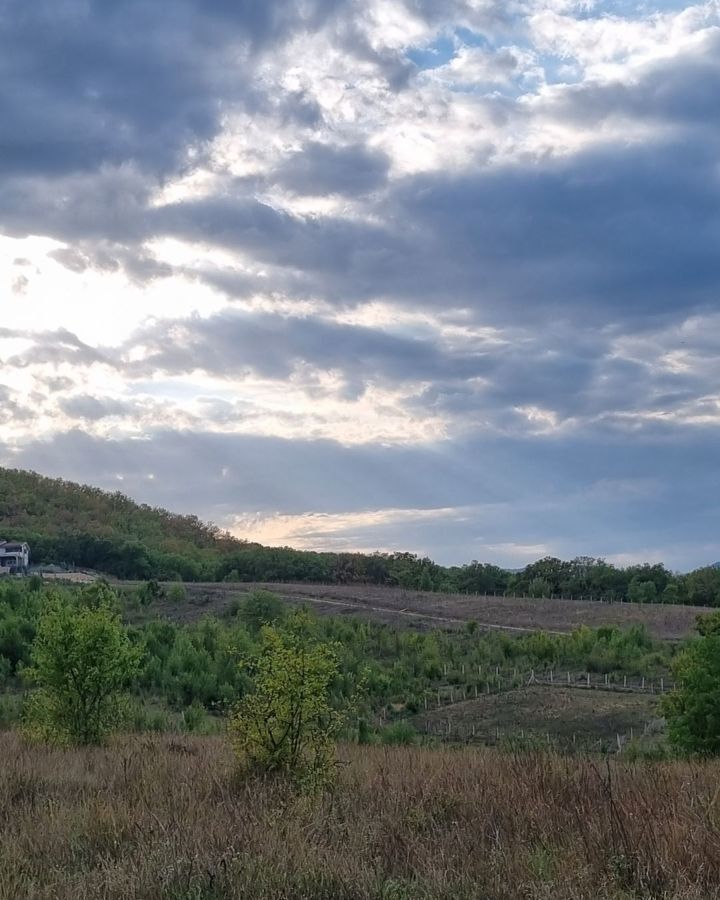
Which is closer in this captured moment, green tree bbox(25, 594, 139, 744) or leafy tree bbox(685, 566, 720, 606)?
green tree bbox(25, 594, 139, 744)

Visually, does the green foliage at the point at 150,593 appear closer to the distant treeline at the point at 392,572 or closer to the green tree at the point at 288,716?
the distant treeline at the point at 392,572

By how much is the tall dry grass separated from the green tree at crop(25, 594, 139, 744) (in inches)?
258

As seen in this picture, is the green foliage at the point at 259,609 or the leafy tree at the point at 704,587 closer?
the green foliage at the point at 259,609

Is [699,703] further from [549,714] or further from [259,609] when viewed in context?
[259,609]

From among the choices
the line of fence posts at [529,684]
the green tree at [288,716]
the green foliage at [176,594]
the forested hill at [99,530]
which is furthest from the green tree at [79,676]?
the forested hill at [99,530]

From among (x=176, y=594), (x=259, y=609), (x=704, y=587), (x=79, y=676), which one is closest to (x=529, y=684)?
(x=259, y=609)

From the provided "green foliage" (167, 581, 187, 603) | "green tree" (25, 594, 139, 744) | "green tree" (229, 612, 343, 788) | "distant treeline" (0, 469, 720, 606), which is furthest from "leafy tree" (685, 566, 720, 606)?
"green tree" (229, 612, 343, 788)

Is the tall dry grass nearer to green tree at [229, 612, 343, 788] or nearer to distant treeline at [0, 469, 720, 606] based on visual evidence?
green tree at [229, 612, 343, 788]

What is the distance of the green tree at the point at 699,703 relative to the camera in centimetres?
1931

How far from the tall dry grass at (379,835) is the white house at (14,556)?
89.2 meters

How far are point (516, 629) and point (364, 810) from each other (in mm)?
50278

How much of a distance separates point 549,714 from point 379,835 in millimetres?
26707

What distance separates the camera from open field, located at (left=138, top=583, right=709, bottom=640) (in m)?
55.8

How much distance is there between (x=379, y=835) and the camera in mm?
6402
